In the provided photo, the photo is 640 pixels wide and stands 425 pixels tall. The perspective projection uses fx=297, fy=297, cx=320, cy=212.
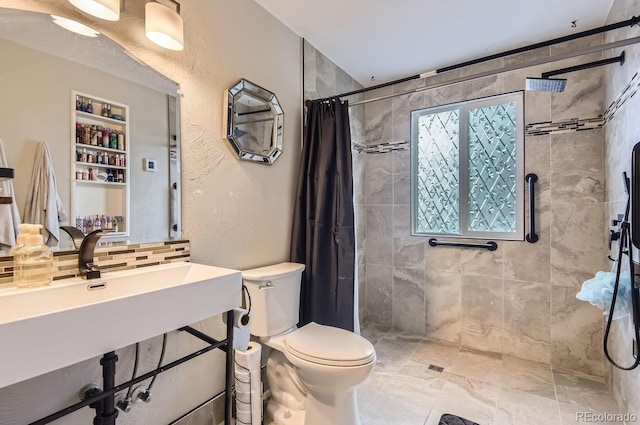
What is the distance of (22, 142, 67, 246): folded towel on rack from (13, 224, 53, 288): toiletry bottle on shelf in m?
0.06

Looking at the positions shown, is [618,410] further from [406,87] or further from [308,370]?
[406,87]

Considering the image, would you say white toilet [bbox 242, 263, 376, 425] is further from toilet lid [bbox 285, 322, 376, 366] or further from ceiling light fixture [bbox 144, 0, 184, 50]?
ceiling light fixture [bbox 144, 0, 184, 50]

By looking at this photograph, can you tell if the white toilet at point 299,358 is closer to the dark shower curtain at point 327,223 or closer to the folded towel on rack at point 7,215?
the dark shower curtain at point 327,223

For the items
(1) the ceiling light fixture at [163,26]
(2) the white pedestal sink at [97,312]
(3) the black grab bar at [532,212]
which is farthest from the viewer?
(3) the black grab bar at [532,212]

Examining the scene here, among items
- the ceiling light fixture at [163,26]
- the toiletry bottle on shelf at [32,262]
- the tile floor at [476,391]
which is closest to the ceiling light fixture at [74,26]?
the ceiling light fixture at [163,26]

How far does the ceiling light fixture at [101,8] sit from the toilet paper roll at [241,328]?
1263mm

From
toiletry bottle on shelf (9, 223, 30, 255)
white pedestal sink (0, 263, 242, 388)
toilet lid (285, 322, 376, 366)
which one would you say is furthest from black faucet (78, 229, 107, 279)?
toilet lid (285, 322, 376, 366)

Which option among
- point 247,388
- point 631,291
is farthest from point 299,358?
point 631,291

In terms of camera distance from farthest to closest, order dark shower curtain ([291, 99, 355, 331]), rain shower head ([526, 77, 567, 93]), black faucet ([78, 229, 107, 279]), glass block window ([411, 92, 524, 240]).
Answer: glass block window ([411, 92, 524, 240])
dark shower curtain ([291, 99, 355, 331])
rain shower head ([526, 77, 567, 93])
black faucet ([78, 229, 107, 279])

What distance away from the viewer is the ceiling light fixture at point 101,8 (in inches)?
42.8

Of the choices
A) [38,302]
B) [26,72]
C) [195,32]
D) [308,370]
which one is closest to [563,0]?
[195,32]

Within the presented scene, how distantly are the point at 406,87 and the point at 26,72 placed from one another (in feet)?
8.74

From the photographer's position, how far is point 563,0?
1733mm

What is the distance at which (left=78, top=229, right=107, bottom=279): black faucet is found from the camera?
107cm
